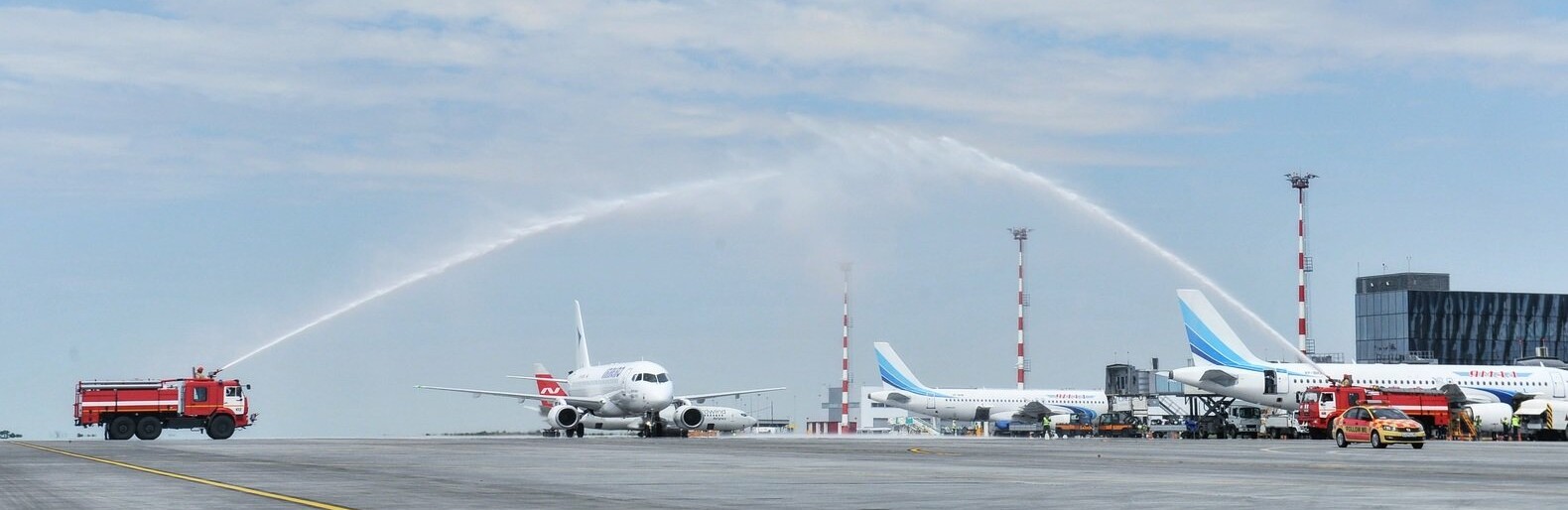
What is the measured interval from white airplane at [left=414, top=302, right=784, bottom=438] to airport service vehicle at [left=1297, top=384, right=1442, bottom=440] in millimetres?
33093

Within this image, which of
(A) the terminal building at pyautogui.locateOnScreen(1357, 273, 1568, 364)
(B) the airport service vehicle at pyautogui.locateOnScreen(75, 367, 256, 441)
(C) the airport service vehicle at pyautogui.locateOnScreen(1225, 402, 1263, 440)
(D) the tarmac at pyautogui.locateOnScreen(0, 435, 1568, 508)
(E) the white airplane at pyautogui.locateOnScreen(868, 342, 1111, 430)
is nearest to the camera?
(D) the tarmac at pyautogui.locateOnScreen(0, 435, 1568, 508)

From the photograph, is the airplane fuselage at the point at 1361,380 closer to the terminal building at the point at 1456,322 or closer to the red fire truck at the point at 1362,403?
the red fire truck at the point at 1362,403

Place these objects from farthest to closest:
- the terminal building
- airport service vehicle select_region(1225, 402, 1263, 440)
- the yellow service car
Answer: the terminal building < airport service vehicle select_region(1225, 402, 1263, 440) < the yellow service car

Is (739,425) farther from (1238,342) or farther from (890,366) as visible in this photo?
(1238,342)

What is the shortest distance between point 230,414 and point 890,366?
69.4 metres

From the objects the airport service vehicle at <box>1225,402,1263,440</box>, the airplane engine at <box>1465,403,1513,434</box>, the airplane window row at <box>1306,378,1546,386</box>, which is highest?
the airplane window row at <box>1306,378,1546,386</box>

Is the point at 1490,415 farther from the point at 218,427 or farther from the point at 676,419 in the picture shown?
the point at 218,427

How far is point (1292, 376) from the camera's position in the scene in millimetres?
96438

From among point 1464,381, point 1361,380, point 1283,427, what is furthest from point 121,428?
point 1464,381

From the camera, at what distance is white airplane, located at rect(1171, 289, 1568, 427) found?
316 ft

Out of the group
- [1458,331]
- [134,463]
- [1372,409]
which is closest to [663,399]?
[1372,409]

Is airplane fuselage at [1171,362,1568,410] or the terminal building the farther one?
the terminal building

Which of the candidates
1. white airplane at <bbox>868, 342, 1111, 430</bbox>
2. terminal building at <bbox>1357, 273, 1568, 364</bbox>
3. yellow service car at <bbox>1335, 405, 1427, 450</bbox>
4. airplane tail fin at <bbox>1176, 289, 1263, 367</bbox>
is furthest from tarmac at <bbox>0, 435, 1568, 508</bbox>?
terminal building at <bbox>1357, 273, 1568, 364</bbox>

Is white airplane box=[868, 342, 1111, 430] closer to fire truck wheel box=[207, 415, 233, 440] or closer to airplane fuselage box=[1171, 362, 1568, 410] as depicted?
airplane fuselage box=[1171, 362, 1568, 410]
